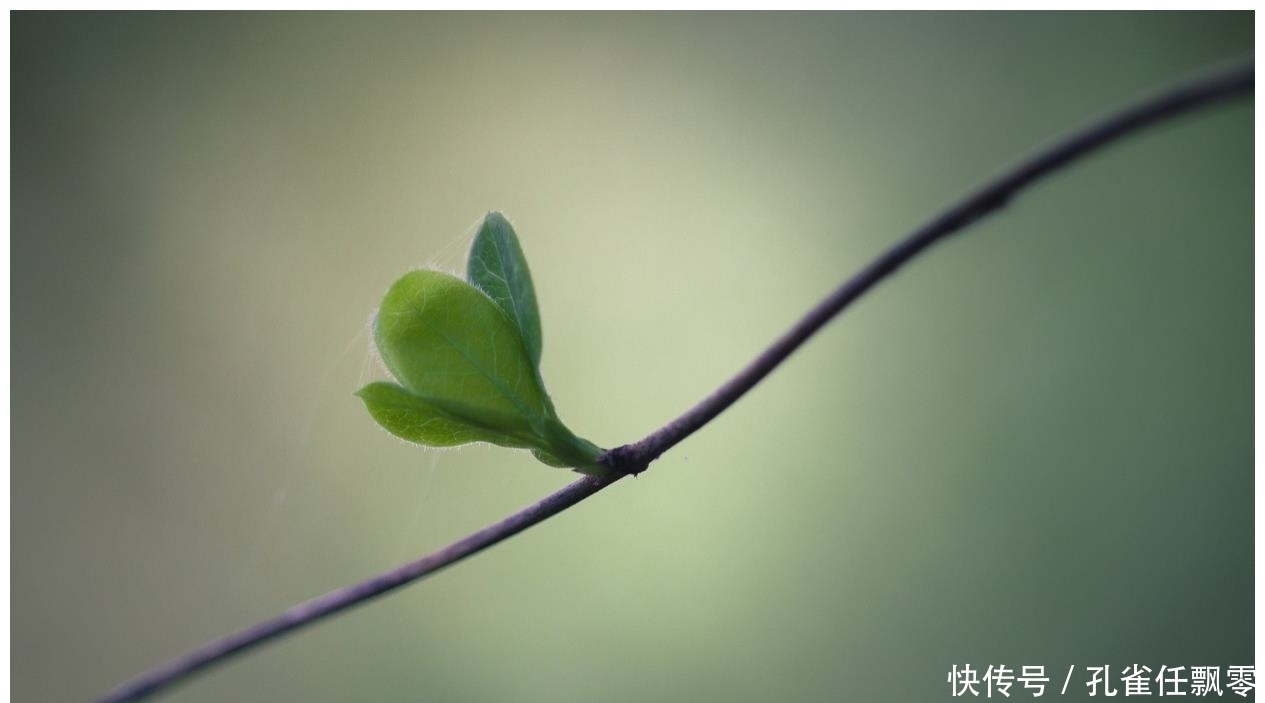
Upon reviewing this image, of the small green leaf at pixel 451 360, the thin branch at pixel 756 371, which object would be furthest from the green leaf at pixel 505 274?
the thin branch at pixel 756 371

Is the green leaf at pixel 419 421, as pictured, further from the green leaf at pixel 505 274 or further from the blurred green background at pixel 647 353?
the blurred green background at pixel 647 353

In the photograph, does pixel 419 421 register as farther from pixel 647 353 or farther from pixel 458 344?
pixel 647 353

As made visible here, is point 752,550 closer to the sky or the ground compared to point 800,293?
closer to the ground

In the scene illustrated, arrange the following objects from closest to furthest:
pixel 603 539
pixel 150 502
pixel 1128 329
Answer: pixel 603 539
pixel 1128 329
pixel 150 502

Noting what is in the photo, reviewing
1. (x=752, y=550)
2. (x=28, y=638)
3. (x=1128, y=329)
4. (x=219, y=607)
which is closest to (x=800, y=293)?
(x=752, y=550)

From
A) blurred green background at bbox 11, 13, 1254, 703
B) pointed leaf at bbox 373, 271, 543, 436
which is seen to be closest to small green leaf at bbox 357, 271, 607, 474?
pointed leaf at bbox 373, 271, 543, 436

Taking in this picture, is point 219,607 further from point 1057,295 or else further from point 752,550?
point 1057,295

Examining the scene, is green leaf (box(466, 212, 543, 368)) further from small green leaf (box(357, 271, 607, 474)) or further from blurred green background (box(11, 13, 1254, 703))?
blurred green background (box(11, 13, 1254, 703))
